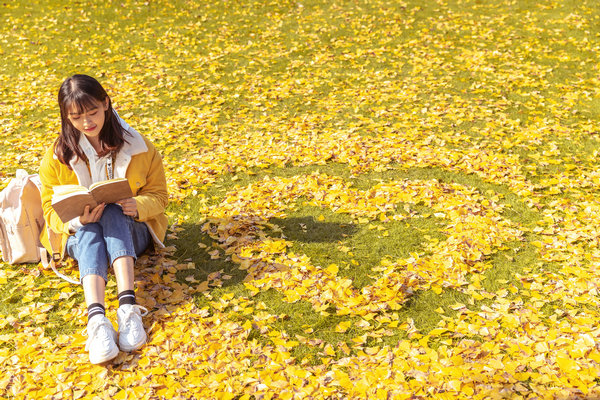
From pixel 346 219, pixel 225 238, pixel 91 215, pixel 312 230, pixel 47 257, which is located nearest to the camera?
pixel 91 215

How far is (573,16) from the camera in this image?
13367mm

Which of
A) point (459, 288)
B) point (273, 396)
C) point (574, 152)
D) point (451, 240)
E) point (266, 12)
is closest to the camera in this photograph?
point (273, 396)

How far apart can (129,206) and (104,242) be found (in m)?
0.35

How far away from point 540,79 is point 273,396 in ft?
28.3

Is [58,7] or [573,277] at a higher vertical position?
[58,7]

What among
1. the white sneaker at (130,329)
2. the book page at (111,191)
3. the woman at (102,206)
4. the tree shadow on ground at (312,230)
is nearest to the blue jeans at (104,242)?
the woman at (102,206)

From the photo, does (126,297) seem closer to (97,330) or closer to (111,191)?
(97,330)

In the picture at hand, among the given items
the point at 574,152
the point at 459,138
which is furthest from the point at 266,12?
the point at 574,152

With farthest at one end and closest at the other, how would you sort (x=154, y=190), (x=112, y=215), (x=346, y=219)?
(x=346, y=219) < (x=154, y=190) < (x=112, y=215)

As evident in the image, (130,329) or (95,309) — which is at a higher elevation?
(95,309)

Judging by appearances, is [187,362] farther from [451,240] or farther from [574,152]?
[574,152]

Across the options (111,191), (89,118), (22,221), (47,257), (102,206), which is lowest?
(47,257)

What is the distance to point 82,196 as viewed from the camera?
4109 millimetres

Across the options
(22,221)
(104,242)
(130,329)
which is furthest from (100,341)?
(22,221)
